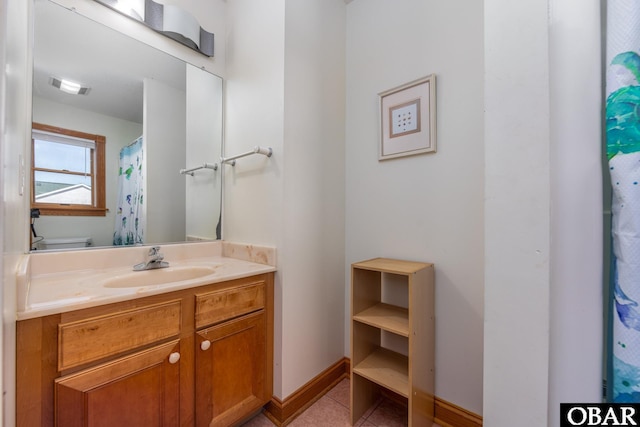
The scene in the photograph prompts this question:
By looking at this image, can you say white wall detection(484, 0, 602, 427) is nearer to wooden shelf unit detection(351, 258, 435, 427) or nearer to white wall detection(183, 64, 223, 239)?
wooden shelf unit detection(351, 258, 435, 427)

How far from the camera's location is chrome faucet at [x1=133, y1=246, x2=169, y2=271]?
1.21 metres

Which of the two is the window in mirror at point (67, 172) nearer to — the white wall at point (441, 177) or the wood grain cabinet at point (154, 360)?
the wood grain cabinet at point (154, 360)

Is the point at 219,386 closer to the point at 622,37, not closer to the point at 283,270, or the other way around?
the point at 283,270

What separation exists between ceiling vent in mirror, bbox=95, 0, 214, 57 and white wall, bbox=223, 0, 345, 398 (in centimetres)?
20

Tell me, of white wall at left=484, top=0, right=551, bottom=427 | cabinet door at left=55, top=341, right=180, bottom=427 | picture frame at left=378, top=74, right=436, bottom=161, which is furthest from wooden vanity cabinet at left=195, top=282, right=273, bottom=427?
picture frame at left=378, top=74, right=436, bottom=161

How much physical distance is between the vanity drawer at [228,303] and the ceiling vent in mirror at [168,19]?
1.41 m

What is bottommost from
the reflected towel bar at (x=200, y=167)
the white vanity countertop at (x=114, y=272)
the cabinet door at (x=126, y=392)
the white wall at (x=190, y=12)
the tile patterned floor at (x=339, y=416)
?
the tile patterned floor at (x=339, y=416)

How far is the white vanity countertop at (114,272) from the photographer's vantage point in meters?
0.75

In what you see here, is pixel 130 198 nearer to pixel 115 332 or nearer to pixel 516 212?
pixel 115 332

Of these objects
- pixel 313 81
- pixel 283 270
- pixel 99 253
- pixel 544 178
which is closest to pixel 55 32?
pixel 99 253

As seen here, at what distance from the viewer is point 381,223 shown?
1.48m

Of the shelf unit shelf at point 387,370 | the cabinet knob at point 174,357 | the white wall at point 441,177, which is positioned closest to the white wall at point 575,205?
the white wall at point 441,177

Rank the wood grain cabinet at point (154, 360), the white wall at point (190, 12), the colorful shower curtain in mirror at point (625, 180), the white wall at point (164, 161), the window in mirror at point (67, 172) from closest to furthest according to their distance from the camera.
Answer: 1. the colorful shower curtain in mirror at point (625, 180)
2. the wood grain cabinet at point (154, 360)
3. the window in mirror at point (67, 172)
4. the white wall at point (190, 12)
5. the white wall at point (164, 161)

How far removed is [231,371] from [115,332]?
50 cm
